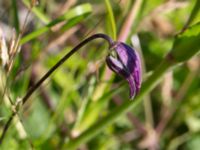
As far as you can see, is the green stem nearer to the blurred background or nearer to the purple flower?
the blurred background

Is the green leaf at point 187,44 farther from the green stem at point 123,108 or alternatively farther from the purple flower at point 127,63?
the purple flower at point 127,63

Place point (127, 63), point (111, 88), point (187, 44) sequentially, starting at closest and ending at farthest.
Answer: point (127, 63), point (187, 44), point (111, 88)

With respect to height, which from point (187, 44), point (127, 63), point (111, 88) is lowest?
point (111, 88)

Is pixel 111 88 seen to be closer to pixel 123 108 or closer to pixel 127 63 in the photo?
pixel 123 108

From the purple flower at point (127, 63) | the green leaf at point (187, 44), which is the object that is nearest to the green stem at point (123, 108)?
the green leaf at point (187, 44)

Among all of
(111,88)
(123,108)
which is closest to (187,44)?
(123,108)

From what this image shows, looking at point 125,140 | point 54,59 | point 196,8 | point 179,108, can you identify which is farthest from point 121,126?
point 196,8
